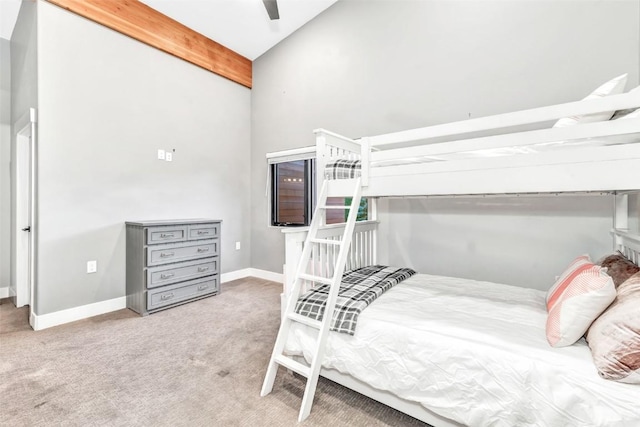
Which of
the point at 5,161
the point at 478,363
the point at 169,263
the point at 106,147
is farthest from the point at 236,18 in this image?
the point at 478,363

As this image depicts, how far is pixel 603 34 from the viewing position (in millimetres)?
2219

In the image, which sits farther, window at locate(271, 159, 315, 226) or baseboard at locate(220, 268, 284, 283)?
baseboard at locate(220, 268, 284, 283)

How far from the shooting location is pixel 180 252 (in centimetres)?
323

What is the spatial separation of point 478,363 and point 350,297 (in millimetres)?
747

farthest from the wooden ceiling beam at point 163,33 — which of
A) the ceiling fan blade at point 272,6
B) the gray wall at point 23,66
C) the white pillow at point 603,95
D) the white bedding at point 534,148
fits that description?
the white pillow at point 603,95

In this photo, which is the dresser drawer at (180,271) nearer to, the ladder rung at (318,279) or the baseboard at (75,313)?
the baseboard at (75,313)

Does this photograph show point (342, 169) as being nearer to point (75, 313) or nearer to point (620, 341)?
point (620, 341)

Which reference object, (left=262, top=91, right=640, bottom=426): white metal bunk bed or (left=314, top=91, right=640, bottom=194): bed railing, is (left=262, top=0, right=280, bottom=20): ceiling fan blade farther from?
(left=314, top=91, right=640, bottom=194): bed railing

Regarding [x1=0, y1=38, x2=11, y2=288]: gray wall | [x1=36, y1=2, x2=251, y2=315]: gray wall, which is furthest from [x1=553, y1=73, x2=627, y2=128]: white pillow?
[x1=0, y1=38, x2=11, y2=288]: gray wall

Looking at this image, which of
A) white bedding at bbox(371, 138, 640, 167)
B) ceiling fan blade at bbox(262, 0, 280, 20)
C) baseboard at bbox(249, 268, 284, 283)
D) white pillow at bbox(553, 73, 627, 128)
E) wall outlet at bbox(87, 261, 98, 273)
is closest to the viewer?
white bedding at bbox(371, 138, 640, 167)

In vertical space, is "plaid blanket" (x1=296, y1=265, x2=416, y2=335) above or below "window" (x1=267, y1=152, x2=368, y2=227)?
below

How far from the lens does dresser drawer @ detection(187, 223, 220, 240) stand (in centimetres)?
333

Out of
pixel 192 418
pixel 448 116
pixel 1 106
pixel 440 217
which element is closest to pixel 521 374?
pixel 192 418

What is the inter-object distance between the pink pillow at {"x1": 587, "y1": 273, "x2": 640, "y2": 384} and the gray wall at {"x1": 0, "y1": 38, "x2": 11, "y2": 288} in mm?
5292
